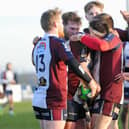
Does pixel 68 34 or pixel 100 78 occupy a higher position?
pixel 68 34

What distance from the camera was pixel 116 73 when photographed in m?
8.00

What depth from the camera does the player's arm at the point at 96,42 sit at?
7762mm

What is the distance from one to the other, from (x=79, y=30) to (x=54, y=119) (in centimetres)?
127

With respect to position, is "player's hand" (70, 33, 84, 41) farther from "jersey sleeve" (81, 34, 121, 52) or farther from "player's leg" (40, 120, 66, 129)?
"player's leg" (40, 120, 66, 129)

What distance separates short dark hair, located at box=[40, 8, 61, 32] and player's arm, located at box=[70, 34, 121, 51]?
33 centimetres

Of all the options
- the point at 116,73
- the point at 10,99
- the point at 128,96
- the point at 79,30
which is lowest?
the point at 10,99

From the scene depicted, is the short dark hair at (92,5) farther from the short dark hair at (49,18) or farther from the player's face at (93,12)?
the short dark hair at (49,18)

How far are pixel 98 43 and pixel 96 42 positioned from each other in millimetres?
28

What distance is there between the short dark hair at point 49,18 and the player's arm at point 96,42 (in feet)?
1.09

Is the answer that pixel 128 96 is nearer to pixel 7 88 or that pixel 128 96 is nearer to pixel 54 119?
pixel 54 119

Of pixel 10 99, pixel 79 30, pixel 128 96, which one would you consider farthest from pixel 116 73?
pixel 10 99

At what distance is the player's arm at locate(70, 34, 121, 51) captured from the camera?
25.5 feet

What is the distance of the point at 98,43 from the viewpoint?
7.76 m

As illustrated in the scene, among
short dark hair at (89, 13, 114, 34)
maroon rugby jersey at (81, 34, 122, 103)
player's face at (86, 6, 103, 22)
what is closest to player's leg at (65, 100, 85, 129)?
maroon rugby jersey at (81, 34, 122, 103)
